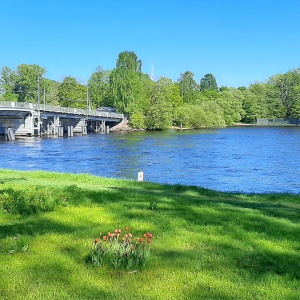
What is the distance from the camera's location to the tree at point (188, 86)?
159 m

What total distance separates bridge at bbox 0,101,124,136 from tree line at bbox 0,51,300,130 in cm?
871

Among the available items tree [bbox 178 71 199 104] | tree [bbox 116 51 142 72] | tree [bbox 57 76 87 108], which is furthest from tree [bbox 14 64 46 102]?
tree [bbox 178 71 199 104]

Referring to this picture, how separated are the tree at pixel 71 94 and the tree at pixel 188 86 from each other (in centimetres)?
4320

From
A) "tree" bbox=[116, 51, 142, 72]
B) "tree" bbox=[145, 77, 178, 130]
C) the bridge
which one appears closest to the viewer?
the bridge

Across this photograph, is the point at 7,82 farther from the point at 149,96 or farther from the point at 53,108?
the point at 53,108

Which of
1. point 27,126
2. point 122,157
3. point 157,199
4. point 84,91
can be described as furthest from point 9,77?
point 157,199

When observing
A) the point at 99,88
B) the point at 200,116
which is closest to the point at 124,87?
the point at 200,116

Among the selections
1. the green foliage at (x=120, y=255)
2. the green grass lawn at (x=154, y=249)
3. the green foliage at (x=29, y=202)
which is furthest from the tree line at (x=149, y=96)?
the green foliage at (x=120, y=255)

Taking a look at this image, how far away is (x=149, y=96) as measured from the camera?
4643 inches

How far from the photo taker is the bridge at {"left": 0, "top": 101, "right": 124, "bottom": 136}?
7519cm

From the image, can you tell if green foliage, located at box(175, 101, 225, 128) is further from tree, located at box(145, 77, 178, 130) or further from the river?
the river

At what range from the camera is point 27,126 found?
82.4 meters

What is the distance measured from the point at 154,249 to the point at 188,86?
581 ft

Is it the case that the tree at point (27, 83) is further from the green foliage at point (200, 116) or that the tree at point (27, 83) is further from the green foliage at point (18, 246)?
the green foliage at point (18, 246)
